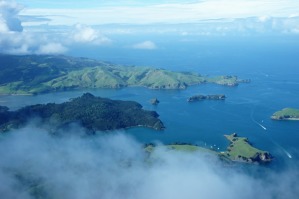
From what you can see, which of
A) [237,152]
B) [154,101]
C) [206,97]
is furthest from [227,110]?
[237,152]

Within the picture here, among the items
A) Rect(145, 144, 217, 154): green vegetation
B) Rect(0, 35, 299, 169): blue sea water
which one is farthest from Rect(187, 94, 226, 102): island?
Rect(145, 144, 217, 154): green vegetation

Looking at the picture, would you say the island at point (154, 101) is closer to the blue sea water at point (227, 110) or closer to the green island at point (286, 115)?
the blue sea water at point (227, 110)

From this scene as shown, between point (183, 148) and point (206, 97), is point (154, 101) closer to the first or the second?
point (206, 97)

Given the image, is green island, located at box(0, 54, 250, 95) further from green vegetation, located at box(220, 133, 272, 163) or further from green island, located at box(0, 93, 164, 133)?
green vegetation, located at box(220, 133, 272, 163)

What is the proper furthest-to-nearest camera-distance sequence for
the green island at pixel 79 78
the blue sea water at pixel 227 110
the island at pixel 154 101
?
the green island at pixel 79 78 → the island at pixel 154 101 → the blue sea water at pixel 227 110

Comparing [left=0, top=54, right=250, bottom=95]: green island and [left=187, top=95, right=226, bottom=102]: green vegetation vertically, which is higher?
[left=0, top=54, right=250, bottom=95]: green island

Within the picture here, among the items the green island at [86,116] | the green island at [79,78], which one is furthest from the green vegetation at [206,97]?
the green island at [79,78]

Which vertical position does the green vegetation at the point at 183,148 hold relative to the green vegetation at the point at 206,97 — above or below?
above
